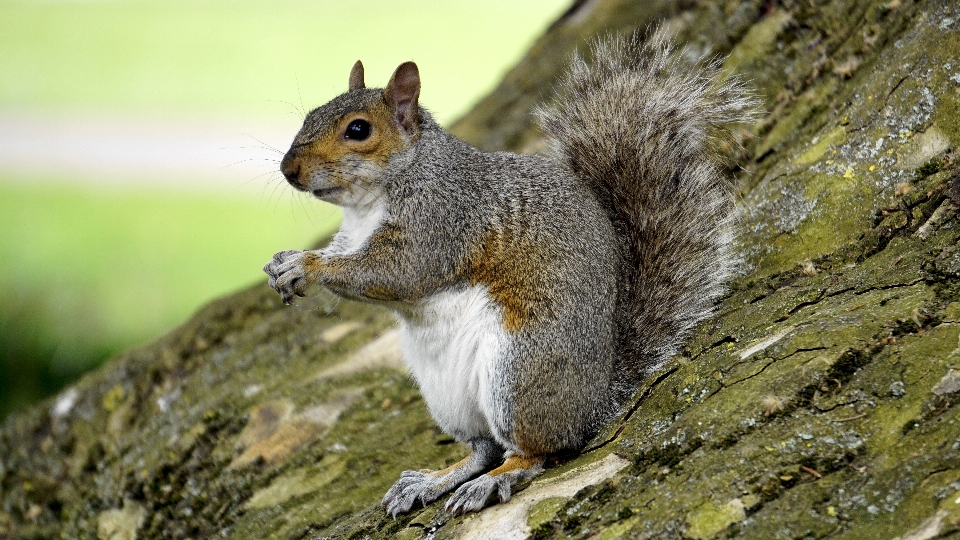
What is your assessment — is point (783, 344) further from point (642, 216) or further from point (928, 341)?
point (642, 216)

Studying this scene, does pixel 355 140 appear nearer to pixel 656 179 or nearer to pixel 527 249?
pixel 527 249

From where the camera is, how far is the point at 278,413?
3.00 metres

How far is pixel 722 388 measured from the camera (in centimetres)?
186

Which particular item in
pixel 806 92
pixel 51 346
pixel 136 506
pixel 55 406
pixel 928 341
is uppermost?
pixel 51 346

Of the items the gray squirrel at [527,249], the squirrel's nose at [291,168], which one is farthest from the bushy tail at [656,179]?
the squirrel's nose at [291,168]

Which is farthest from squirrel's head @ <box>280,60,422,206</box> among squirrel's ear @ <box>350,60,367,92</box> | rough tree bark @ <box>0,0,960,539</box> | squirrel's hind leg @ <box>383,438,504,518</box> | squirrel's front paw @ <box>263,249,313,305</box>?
rough tree bark @ <box>0,0,960,539</box>

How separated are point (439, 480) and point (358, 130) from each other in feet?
2.91

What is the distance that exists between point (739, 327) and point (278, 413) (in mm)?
1589

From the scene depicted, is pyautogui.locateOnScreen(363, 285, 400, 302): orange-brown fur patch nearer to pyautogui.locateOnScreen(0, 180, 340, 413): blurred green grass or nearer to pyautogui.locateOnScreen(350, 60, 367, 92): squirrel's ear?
pyautogui.locateOnScreen(350, 60, 367, 92): squirrel's ear

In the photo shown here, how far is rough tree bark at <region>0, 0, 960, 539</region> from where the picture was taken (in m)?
1.56

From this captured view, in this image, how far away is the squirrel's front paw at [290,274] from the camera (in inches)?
88.2

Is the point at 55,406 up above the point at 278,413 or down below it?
above

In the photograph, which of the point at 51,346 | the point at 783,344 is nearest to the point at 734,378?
the point at 783,344

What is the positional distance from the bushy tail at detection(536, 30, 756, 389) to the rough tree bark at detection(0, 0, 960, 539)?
93 mm
